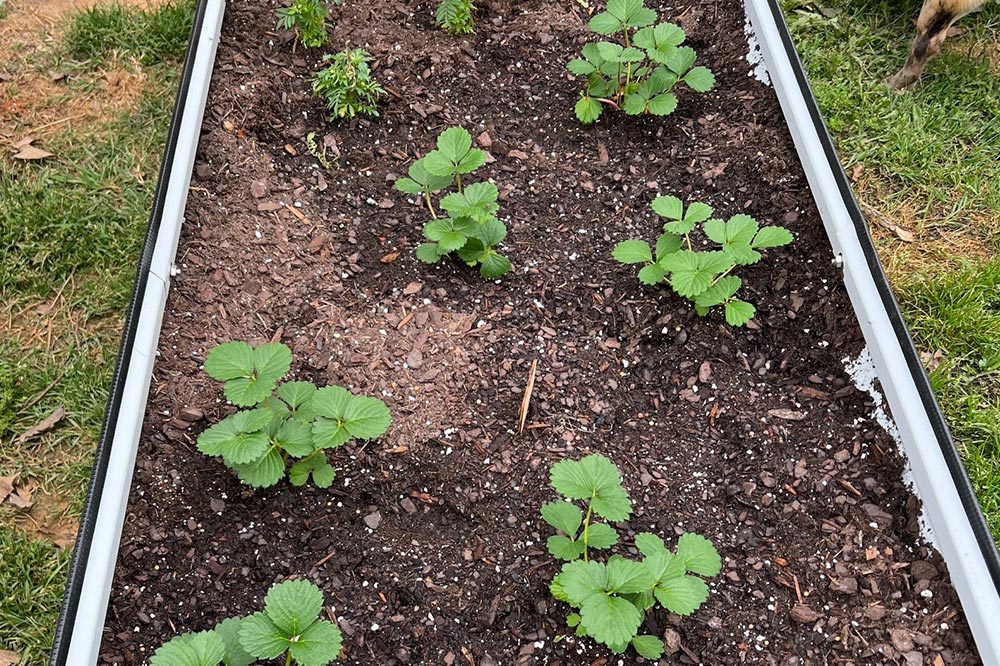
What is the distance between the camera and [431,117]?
262cm

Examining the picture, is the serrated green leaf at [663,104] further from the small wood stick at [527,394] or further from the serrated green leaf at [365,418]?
the serrated green leaf at [365,418]

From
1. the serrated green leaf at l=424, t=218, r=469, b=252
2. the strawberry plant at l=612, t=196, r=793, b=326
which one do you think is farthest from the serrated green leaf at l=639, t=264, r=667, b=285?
the serrated green leaf at l=424, t=218, r=469, b=252

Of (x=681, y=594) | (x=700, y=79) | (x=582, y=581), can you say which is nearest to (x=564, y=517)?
(x=582, y=581)

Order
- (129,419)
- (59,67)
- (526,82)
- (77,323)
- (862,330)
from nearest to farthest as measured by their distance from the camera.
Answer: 1. (129,419)
2. (862,330)
3. (77,323)
4. (526,82)
5. (59,67)

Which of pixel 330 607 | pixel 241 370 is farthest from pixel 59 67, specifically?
pixel 330 607

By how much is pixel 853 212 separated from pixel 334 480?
4.75 ft

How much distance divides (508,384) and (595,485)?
47 centimetres

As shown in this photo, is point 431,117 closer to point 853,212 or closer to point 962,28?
point 853,212

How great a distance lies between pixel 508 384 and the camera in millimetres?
2098

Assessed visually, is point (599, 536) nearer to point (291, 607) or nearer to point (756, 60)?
point (291, 607)

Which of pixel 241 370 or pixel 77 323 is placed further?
pixel 77 323

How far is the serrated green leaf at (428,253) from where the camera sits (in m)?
2.24

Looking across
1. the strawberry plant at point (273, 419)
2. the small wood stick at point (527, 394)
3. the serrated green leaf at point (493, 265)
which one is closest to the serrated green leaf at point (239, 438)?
the strawberry plant at point (273, 419)

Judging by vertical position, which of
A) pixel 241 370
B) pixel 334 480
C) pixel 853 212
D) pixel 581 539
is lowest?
pixel 334 480
